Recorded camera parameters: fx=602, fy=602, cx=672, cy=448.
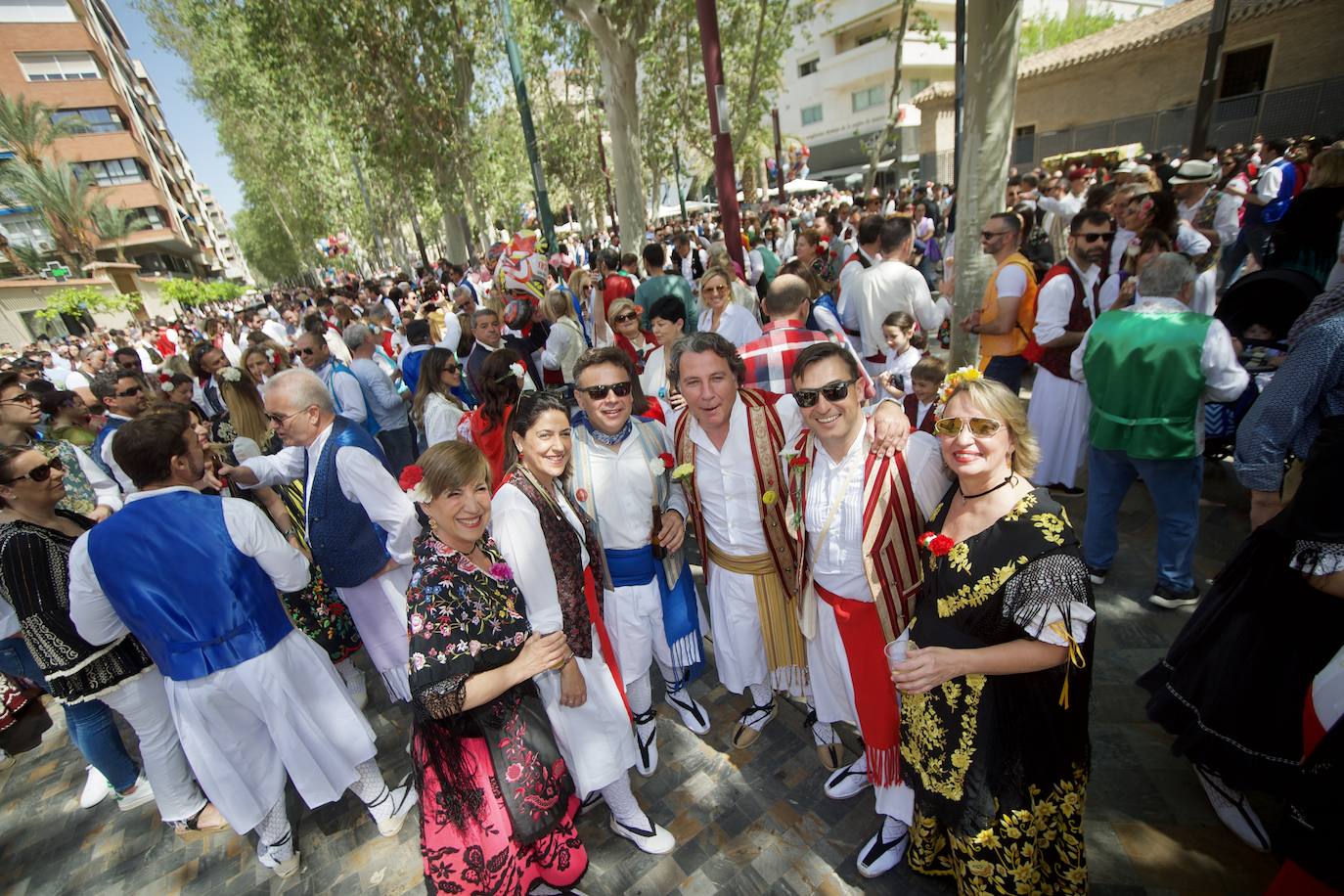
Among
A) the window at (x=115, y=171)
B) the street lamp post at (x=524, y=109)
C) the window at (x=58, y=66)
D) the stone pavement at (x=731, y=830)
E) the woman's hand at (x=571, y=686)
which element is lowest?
the stone pavement at (x=731, y=830)

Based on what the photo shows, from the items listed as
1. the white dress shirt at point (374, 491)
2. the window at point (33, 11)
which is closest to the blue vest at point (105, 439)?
the white dress shirt at point (374, 491)

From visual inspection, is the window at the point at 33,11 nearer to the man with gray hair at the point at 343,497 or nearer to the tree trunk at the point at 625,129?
the tree trunk at the point at 625,129

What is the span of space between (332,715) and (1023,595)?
313cm

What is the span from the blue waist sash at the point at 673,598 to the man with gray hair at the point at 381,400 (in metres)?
3.72

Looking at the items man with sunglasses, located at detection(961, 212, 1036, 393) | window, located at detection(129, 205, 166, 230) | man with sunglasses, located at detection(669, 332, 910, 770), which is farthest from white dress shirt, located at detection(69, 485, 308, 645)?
window, located at detection(129, 205, 166, 230)

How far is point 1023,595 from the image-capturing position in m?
1.81

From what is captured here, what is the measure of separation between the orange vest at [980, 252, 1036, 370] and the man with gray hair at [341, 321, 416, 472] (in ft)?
17.6

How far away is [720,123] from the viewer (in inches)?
290

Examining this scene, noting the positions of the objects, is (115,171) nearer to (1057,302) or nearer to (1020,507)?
(1057,302)

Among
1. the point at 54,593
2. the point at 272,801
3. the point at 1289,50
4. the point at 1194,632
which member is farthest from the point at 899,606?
the point at 1289,50

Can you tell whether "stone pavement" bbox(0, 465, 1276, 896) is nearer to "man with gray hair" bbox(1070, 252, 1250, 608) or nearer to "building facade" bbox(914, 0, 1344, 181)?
"man with gray hair" bbox(1070, 252, 1250, 608)

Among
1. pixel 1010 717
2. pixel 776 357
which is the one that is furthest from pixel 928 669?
pixel 776 357

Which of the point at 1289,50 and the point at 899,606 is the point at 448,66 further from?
the point at 1289,50

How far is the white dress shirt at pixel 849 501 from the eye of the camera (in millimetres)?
2375
